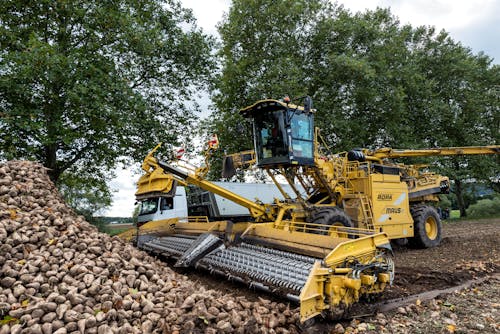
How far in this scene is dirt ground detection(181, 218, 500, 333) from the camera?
403 centimetres

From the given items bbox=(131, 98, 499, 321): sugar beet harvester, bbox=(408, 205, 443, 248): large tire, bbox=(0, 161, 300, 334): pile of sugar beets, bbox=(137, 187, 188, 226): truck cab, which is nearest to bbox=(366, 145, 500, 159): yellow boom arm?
bbox=(131, 98, 499, 321): sugar beet harvester

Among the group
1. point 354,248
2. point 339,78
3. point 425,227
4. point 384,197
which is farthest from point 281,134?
point 339,78

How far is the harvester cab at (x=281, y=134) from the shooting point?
25.1 feet

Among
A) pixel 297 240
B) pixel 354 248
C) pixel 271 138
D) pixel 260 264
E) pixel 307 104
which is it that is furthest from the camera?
pixel 271 138

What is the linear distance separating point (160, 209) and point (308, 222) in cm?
696

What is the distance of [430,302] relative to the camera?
4.82 metres

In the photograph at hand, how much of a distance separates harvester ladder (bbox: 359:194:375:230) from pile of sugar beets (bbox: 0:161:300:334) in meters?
4.70

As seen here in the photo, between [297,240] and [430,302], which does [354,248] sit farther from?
[430,302]

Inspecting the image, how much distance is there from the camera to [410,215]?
9.76 meters

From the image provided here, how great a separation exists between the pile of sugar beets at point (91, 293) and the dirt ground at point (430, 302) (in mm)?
722

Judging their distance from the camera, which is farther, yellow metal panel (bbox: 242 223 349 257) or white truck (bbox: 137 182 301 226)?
white truck (bbox: 137 182 301 226)

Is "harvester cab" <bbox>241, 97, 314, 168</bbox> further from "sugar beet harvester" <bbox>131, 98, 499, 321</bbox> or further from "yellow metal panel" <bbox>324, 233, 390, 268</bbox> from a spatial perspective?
"yellow metal panel" <bbox>324, 233, 390, 268</bbox>

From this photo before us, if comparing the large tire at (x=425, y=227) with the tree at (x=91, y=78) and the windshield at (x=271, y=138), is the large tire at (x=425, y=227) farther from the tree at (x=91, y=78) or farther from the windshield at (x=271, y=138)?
the tree at (x=91, y=78)

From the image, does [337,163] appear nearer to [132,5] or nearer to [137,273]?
[137,273]
